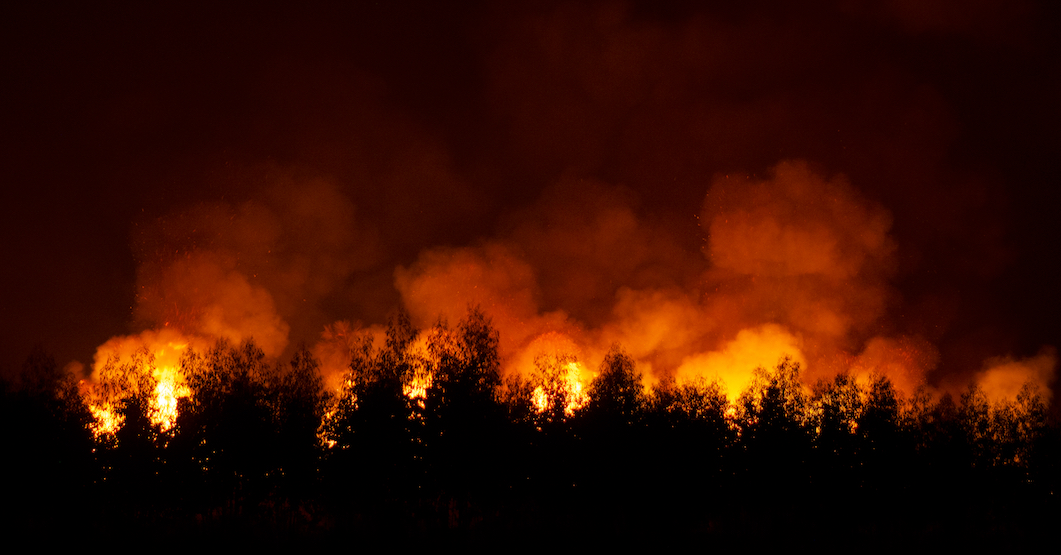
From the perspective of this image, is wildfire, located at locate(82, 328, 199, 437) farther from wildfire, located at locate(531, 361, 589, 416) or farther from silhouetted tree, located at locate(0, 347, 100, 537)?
wildfire, located at locate(531, 361, 589, 416)

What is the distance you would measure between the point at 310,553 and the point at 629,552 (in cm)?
1289

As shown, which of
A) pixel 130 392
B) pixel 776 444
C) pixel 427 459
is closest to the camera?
pixel 427 459

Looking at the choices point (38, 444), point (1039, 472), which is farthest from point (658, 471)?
point (1039, 472)

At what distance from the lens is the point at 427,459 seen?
3072cm

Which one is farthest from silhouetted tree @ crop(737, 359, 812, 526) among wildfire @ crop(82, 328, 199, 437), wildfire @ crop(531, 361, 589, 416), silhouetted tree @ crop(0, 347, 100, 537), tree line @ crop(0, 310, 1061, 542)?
silhouetted tree @ crop(0, 347, 100, 537)

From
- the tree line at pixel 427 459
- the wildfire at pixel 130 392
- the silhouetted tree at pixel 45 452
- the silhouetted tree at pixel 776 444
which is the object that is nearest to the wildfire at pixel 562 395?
the tree line at pixel 427 459

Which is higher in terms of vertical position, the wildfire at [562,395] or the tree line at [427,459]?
the wildfire at [562,395]

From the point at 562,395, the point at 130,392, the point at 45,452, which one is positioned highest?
the point at 562,395

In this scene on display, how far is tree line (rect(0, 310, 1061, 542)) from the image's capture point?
30.4 m

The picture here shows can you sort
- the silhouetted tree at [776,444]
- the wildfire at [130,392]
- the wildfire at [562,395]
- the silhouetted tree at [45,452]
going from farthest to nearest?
the silhouetted tree at [776,444] → the wildfire at [562,395] → the wildfire at [130,392] → the silhouetted tree at [45,452]

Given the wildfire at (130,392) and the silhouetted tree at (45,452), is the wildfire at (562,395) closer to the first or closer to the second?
the wildfire at (130,392)

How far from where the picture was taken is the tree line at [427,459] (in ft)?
99.7

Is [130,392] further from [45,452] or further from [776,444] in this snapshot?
[776,444]

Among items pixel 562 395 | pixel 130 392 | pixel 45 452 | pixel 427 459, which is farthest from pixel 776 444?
pixel 45 452
